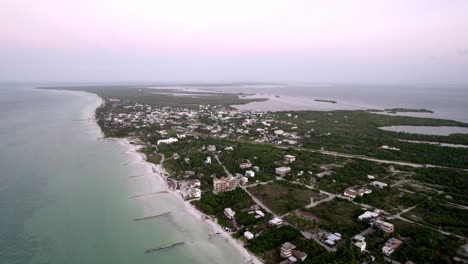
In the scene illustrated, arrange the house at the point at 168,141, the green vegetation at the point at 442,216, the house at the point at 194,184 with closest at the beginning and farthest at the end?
the green vegetation at the point at 442,216 → the house at the point at 194,184 → the house at the point at 168,141

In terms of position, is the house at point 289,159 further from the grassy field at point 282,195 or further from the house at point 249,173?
the grassy field at point 282,195

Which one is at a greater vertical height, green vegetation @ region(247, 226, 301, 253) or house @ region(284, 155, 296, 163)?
house @ region(284, 155, 296, 163)

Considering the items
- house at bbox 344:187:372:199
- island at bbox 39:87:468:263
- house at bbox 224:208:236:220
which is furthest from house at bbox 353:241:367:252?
house at bbox 224:208:236:220

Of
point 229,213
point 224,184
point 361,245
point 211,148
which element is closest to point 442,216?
point 361,245

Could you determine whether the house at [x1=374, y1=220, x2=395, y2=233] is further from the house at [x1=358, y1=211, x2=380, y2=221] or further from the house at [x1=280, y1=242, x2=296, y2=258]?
the house at [x1=280, y1=242, x2=296, y2=258]

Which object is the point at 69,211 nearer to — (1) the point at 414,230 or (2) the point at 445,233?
(1) the point at 414,230

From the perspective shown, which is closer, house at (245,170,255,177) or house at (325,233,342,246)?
house at (325,233,342,246)


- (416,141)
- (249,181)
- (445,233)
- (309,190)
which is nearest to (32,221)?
(249,181)

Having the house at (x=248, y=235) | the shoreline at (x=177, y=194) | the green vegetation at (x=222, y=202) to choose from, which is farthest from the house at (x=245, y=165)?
the house at (x=248, y=235)
